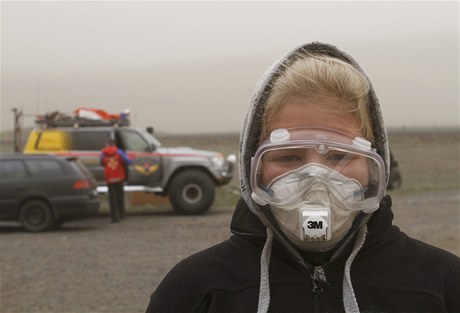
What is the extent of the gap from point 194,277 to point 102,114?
15973 millimetres

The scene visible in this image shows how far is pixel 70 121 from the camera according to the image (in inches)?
675

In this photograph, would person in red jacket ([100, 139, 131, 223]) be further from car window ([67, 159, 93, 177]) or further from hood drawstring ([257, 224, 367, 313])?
hood drawstring ([257, 224, 367, 313])

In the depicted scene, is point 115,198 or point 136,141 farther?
point 136,141

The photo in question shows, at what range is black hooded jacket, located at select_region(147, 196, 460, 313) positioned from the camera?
186cm

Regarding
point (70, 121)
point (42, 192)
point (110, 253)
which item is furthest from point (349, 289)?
point (70, 121)

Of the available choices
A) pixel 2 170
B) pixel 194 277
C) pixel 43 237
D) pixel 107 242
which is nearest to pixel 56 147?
pixel 2 170

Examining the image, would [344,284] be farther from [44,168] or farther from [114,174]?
[114,174]

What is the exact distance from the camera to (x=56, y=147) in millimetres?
A: 16656

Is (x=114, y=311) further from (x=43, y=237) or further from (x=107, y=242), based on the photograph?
(x=43, y=237)

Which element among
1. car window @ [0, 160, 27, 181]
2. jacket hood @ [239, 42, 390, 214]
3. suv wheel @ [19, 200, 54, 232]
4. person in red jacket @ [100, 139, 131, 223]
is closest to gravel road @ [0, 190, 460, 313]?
suv wheel @ [19, 200, 54, 232]

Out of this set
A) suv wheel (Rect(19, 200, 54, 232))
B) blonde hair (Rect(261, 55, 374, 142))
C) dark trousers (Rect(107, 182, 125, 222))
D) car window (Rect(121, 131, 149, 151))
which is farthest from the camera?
car window (Rect(121, 131, 149, 151))

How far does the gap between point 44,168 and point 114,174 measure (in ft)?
4.73

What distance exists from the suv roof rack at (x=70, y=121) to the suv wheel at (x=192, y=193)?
2356mm

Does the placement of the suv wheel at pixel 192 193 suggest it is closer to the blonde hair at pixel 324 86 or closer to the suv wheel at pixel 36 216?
the suv wheel at pixel 36 216
